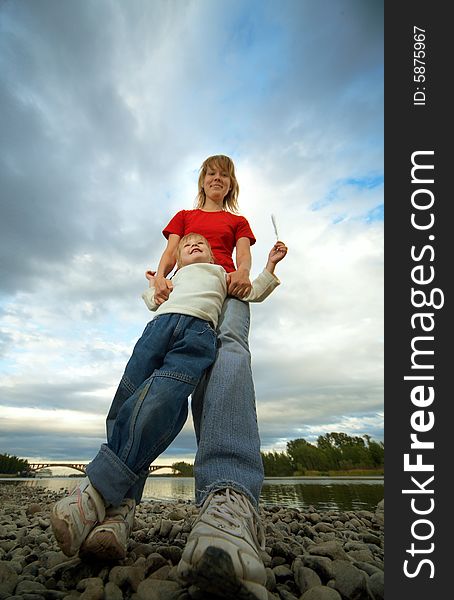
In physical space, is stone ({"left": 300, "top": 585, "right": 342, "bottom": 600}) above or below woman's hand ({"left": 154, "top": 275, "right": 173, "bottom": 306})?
below

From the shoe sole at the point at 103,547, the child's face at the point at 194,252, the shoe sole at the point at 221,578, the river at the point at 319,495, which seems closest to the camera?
the shoe sole at the point at 221,578

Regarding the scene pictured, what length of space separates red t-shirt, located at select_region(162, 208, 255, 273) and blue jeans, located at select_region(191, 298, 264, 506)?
737 millimetres

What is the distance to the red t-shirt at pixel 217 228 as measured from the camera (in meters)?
2.84

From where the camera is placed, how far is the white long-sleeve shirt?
7.21ft

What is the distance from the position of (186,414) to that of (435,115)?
2.18 meters

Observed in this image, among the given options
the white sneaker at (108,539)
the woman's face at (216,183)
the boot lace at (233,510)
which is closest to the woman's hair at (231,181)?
the woman's face at (216,183)

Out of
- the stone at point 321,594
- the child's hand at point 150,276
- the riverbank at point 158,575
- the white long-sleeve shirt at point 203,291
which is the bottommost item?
the riverbank at point 158,575

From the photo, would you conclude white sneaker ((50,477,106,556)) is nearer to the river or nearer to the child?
the child

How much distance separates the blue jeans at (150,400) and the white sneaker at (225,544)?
0.38 meters

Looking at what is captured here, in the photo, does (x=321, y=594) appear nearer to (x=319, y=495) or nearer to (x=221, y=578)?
(x=221, y=578)

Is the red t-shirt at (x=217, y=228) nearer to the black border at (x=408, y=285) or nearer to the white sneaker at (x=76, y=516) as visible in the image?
the black border at (x=408, y=285)

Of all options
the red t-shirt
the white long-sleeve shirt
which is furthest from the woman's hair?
the white long-sleeve shirt

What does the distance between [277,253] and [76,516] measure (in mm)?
1855

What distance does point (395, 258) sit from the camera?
214cm
